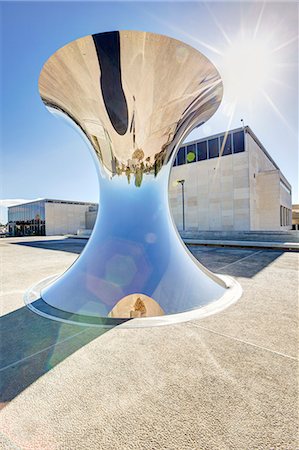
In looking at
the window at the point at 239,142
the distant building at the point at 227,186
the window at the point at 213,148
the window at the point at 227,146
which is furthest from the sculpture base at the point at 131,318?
the window at the point at 213,148

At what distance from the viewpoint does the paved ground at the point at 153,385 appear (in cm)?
162

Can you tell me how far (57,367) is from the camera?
96.0 inches

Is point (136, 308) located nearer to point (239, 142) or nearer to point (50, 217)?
point (239, 142)

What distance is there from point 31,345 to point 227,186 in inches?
965

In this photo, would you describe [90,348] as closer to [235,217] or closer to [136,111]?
[136,111]

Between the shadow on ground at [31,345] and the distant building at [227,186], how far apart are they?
2285cm

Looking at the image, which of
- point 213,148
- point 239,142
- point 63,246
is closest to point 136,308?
point 63,246

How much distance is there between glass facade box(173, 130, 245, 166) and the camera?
79.3 feet

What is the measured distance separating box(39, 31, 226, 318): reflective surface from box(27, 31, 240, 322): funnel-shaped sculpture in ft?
0.06

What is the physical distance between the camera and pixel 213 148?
2591cm

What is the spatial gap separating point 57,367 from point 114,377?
67 cm

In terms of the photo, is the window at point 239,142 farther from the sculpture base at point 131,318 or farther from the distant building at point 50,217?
the distant building at point 50,217

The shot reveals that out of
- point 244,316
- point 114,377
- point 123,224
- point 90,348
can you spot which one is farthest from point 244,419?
point 123,224

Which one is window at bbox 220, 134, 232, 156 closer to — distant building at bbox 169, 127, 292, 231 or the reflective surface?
distant building at bbox 169, 127, 292, 231
